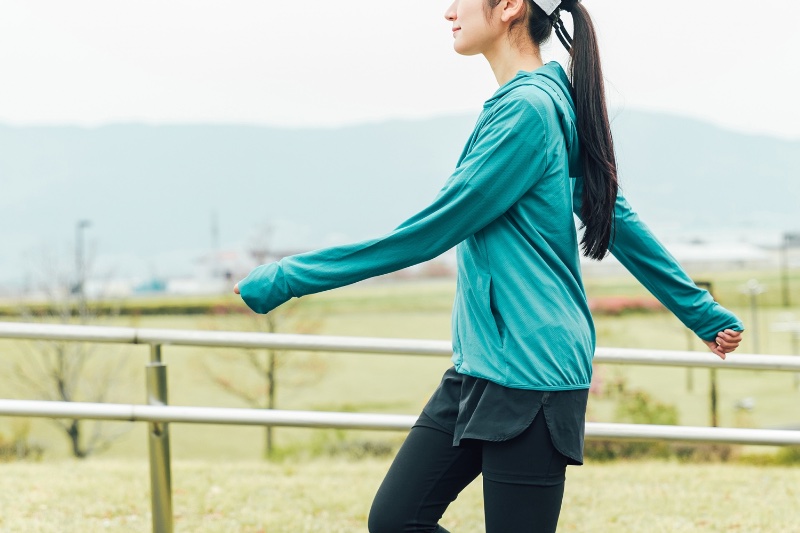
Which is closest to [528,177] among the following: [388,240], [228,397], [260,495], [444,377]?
[388,240]

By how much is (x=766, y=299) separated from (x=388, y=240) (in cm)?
6314

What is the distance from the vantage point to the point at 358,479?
4.66 metres

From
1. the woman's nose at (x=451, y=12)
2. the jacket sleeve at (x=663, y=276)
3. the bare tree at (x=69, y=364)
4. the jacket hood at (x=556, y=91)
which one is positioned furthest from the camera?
the bare tree at (x=69, y=364)

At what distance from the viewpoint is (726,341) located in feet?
6.95

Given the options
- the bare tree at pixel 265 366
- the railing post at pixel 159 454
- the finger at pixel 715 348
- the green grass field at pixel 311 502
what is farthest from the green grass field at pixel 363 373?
the finger at pixel 715 348

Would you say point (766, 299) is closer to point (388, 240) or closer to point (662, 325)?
point (662, 325)

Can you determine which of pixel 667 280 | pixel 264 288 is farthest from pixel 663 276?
pixel 264 288

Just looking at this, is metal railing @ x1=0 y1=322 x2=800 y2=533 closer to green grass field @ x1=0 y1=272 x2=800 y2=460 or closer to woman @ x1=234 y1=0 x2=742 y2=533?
woman @ x1=234 y1=0 x2=742 y2=533

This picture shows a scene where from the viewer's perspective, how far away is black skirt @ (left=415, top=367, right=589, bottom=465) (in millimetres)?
1761

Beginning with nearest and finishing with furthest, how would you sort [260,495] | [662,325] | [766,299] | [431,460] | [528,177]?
[528,177]
[431,460]
[260,495]
[662,325]
[766,299]

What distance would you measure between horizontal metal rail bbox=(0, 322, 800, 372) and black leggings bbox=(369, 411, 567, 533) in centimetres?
67

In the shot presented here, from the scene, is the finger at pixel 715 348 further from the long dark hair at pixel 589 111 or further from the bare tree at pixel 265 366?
the bare tree at pixel 265 366

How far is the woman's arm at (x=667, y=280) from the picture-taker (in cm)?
204

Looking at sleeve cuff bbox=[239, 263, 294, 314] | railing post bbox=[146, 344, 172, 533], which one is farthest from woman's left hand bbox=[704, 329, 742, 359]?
railing post bbox=[146, 344, 172, 533]
